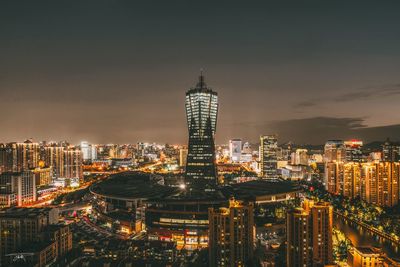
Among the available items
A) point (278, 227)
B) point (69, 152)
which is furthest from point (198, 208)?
point (69, 152)

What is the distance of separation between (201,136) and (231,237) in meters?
Answer: 16.2

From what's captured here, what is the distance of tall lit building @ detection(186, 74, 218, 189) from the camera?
3012 cm

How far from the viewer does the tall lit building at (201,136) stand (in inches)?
1186

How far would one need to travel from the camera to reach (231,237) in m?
14.4

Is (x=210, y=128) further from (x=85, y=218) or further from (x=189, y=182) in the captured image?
(x=85, y=218)

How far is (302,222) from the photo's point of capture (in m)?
14.0

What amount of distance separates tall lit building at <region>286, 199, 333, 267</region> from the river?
22.4ft

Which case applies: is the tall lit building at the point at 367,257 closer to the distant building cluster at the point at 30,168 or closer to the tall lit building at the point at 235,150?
the distant building cluster at the point at 30,168

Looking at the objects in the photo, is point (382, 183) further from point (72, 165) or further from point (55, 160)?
point (55, 160)

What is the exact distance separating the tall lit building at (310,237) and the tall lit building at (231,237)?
1.53 meters

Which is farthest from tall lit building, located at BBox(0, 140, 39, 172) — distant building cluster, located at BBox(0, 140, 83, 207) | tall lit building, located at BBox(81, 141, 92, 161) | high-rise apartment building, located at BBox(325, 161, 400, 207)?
high-rise apartment building, located at BBox(325, 161, 400, 207)

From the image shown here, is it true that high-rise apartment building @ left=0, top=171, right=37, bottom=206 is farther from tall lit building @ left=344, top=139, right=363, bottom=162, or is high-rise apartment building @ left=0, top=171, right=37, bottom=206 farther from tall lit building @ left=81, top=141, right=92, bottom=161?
tall lit building @ left=81, top=141, right=92, bottom=161

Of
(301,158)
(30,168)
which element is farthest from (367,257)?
(301,158)

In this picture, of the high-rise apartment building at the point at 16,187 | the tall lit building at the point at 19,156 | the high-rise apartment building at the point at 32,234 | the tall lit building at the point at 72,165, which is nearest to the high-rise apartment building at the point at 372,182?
the high-rise apartment building at the point at 32,234
